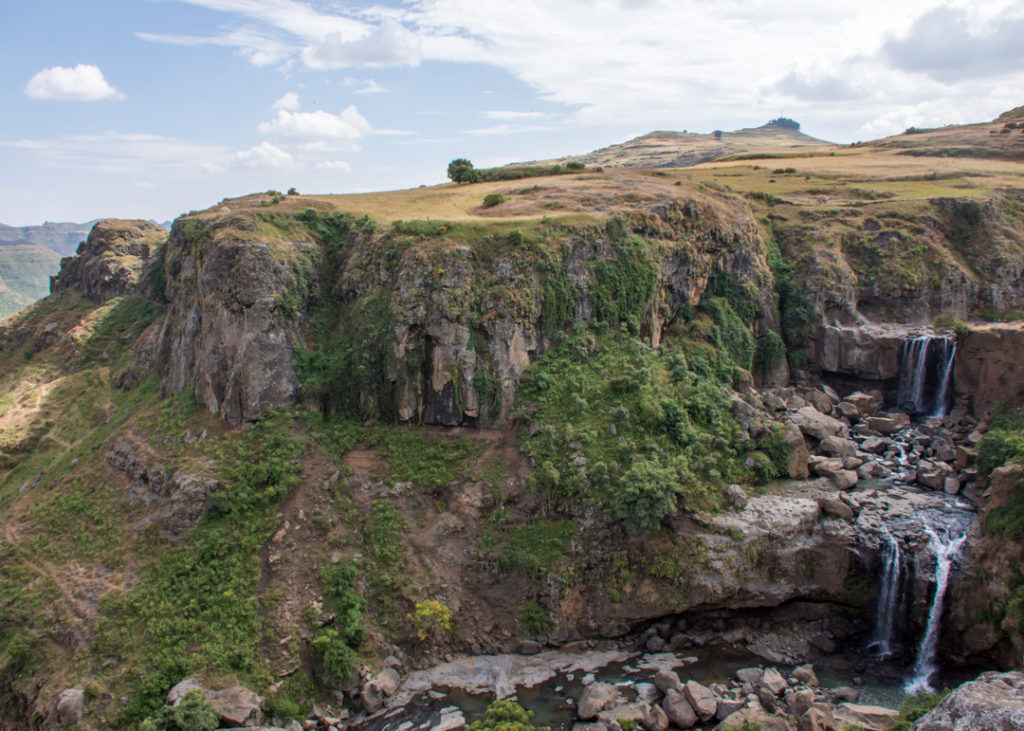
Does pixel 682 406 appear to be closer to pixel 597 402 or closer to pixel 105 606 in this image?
pixel 597 402

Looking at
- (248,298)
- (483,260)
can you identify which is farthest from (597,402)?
(248,298)

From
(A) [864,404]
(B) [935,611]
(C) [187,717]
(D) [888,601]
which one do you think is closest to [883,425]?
(A) [864,404]

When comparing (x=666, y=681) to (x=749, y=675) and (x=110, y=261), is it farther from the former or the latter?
(x=110, y=261)

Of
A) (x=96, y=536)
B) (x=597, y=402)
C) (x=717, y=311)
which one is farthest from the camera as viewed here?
(x=717, y=311)

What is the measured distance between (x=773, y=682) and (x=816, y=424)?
61.0 ft

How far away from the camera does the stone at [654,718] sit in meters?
25.0

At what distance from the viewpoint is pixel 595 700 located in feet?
86.0

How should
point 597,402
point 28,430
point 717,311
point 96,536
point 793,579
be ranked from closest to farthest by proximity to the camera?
point 793,579 < point 96,536 < point 597,402 < point 28,430 < point 717,311

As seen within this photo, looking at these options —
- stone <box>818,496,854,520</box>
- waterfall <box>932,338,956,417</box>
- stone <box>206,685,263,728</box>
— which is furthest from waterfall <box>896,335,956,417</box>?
stone <box>206,685,263,728</box>

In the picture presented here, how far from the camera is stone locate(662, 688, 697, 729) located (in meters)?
25.3

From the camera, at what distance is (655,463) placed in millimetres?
33031

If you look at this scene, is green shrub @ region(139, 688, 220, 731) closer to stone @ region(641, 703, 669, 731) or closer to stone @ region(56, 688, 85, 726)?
stone @ region(56, 688, 85, 726)

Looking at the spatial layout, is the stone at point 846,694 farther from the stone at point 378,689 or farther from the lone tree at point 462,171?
the lone tree at point 462,171

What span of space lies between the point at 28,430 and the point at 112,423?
8.12 meters
